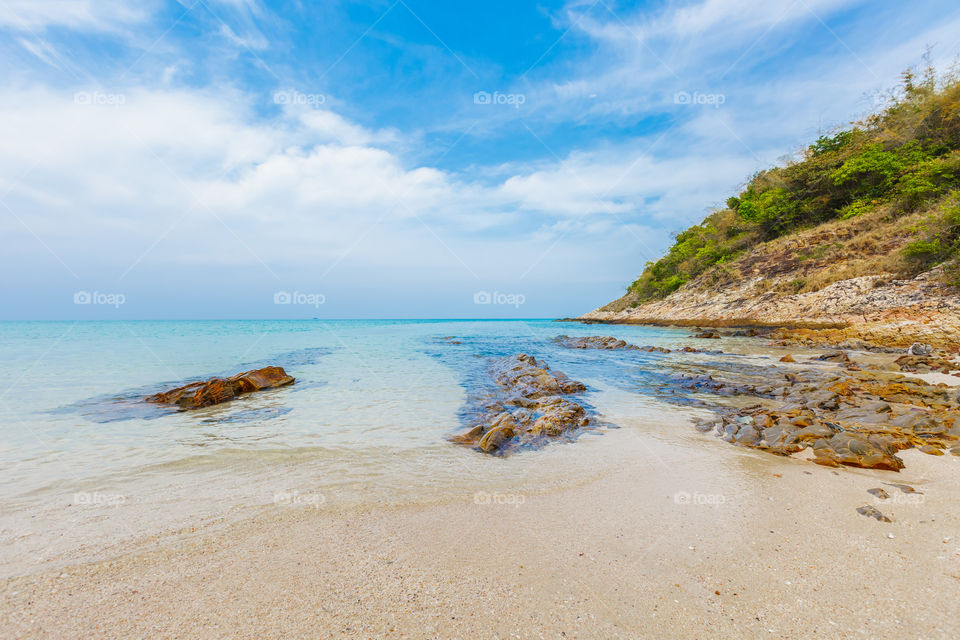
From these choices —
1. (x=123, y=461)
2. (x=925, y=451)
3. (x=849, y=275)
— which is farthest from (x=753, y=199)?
(x=123, y=461)

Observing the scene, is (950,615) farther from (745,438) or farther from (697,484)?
(745,438)

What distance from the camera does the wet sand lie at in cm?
195

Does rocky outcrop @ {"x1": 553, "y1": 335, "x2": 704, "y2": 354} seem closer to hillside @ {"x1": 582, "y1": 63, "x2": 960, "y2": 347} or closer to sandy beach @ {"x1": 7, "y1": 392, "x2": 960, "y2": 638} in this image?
hillside @ {"x1": 582, "y1": 63, "x2": 960, "y2": 347}

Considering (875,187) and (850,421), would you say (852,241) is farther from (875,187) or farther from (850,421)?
(850,421)

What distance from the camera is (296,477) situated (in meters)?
4.22

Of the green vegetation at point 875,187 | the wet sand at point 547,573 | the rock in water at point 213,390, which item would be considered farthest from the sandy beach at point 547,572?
the green vegetation at point 875,187

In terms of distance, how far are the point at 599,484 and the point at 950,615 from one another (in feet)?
7.83

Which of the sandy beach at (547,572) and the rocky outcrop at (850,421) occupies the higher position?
the rocky outcrop at (850,421)
